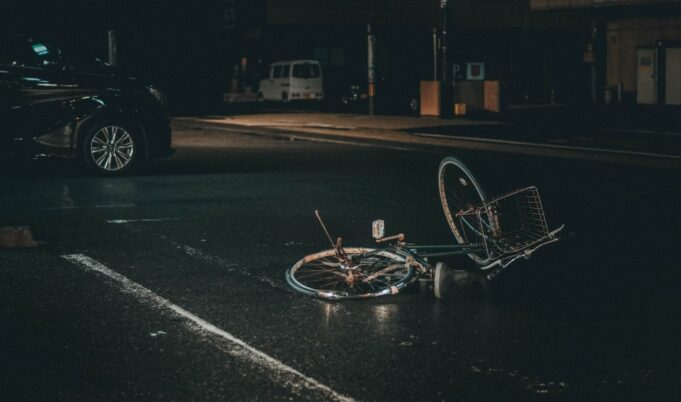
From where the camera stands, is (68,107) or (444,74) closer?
(68,107)

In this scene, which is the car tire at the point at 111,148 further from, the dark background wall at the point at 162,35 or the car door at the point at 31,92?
the dark background wall at the point at 162,35

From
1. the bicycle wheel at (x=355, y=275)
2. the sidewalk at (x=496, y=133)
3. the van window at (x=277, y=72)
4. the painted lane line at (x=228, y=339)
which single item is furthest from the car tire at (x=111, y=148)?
the van window at (x=277, y=72)

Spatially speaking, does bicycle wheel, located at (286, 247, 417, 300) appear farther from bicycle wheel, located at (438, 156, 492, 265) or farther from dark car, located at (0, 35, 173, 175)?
dark car, located at (0, 35, 173, 175)

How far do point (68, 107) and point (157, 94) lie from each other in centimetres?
179

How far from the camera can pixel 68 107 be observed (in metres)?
14.6

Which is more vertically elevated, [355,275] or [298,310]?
[355,275]

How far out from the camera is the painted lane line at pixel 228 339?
213 inches

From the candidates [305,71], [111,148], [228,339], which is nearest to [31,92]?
[111,148]

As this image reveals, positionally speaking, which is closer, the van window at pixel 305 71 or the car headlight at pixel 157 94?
the car headlight at pixel 157 94

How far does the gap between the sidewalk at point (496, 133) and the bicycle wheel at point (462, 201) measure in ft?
30.3

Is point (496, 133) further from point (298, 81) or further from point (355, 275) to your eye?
point (298, 81)

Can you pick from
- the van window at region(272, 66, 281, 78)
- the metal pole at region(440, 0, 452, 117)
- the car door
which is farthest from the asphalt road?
the van window at region(272, 66, 281, 78)

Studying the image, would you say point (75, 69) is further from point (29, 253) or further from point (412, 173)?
point (29, 253)

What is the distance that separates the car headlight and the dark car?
0.70 feet
